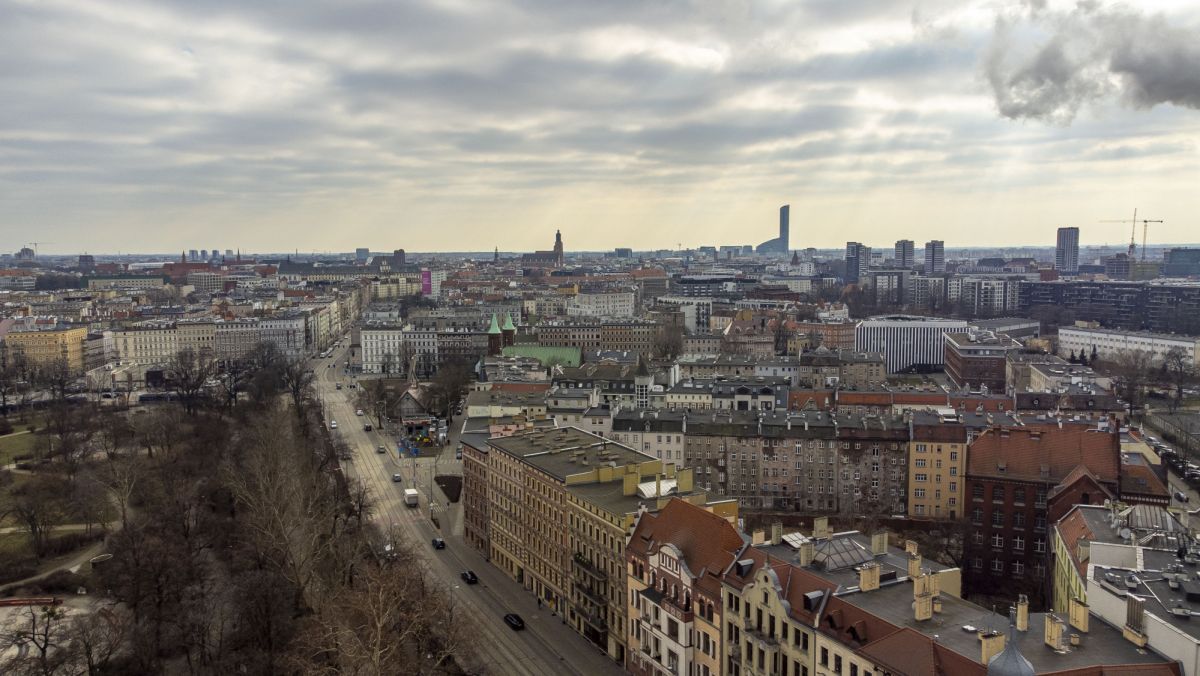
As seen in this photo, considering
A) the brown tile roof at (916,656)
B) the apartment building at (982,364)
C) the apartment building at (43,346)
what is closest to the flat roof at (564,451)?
the brown tile roof at (916,656)

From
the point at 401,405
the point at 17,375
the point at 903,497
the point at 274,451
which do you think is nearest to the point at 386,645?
the point at 274,451

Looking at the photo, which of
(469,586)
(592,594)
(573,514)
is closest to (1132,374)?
(573,514)

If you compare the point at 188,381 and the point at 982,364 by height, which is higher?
the point at 982,364

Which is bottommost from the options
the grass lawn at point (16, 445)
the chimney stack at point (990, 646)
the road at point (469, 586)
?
the road at point (469, 586)

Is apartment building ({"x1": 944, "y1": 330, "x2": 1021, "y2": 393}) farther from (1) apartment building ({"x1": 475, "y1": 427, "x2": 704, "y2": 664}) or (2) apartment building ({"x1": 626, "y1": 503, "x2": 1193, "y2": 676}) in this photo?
(2) apartment building ({"x1": 626, "y1": 503, "x2": 1193, "y2": 676})

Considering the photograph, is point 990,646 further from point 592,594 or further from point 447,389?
point 447,389

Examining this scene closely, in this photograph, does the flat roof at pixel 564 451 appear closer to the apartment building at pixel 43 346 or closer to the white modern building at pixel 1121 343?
the apartment building at pixel 43 346
